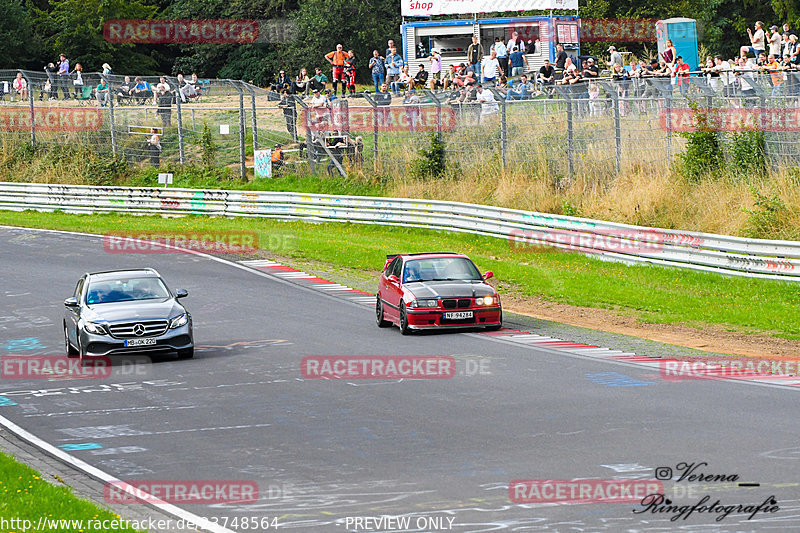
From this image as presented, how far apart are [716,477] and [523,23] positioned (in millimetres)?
39346

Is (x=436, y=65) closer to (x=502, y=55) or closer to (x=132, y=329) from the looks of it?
(x=502, y=55)

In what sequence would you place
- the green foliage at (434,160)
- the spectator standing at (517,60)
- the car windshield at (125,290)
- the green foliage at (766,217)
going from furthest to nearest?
the spectator standing at (517,60), the green foliage at (434,160), the green foliage at (766,217), the car windshield at (125,290)

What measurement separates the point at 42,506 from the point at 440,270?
40.1ft

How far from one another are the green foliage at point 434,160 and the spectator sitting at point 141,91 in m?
12.8

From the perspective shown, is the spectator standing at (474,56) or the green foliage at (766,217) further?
the spectator standing at (474,56)

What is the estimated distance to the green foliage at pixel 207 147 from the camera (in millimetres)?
42219

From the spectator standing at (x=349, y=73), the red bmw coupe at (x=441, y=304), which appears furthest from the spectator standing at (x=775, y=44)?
the spectator standing at (x=349, y=73)

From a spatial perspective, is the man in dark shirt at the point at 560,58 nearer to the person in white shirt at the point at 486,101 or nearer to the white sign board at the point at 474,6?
the white sign board at the point at 474,6

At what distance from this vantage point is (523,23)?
47438 mm

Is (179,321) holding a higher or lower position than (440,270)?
lower

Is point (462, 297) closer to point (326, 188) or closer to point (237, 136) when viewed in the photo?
point (326, 188)

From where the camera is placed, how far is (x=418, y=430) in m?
12.6

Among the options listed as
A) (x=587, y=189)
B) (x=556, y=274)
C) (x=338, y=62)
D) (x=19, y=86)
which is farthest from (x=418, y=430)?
(x=19, y=86)

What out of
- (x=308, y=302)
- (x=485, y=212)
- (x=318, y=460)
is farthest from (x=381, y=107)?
(x=318, y=460)
